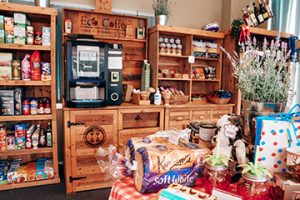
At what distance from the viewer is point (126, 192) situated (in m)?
0.91

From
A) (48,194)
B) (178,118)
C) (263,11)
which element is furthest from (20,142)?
(263,11)

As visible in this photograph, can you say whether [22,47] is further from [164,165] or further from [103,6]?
[164,165]

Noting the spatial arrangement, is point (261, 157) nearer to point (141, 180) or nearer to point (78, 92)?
point (141, 180)

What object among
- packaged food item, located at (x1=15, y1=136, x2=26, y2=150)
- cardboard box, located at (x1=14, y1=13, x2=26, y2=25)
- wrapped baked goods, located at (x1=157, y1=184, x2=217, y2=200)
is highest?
cardboard box, located at (x1=14, y1=13, x2=26, y2=25)

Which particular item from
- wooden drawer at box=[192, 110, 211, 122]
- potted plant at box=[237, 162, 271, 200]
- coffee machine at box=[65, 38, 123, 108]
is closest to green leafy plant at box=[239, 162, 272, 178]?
potted plant at box=[237, 162, 271, 200]

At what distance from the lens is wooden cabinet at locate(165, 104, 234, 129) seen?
2855 millimetres

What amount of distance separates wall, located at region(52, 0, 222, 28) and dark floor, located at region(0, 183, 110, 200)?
2322 millimetres

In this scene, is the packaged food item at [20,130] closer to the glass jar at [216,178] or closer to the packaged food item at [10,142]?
the packaged food item at [10,142]

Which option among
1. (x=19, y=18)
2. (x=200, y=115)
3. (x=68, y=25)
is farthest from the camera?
(x=200, y=115)

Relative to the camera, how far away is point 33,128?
2.72 meters

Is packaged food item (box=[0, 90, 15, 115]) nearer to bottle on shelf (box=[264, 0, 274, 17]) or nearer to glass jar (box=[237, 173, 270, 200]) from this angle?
glass jar (box=[237, 173, 270, 200])

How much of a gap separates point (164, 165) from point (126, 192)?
188mm

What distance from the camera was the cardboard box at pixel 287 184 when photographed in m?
0.76

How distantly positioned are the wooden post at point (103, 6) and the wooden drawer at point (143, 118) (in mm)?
1335
